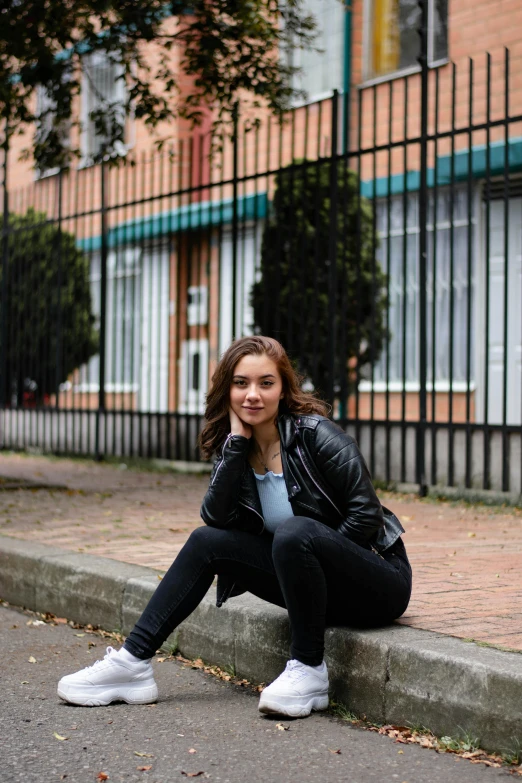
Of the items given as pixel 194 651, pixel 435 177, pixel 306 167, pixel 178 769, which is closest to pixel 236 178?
pixel 306 167

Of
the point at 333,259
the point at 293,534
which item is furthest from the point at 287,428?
the point at 333,259

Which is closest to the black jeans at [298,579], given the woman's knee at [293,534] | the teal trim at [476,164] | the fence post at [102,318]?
the woman's knee at [293,534]

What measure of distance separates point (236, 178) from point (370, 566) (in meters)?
7.43

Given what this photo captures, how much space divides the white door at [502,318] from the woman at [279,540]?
6875mm

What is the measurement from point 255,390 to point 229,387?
5.4 inches

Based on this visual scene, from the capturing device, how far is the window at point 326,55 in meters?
14.8

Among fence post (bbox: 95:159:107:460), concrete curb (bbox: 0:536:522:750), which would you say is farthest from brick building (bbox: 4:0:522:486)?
concrete curb (bbox: 0:536:522:750)

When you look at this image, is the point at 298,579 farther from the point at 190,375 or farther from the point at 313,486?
the point at 190,375

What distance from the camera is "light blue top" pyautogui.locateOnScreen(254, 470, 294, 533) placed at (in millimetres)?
4059

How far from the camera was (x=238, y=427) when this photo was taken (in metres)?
4.08

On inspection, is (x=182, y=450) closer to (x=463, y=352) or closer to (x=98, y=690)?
(x=463, y=352)

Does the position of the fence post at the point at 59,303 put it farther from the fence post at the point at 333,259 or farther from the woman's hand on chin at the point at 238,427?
the woman's hand on chin at the point at 238,427

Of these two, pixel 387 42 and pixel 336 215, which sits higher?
pixel 387 42

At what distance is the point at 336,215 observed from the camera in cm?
970
